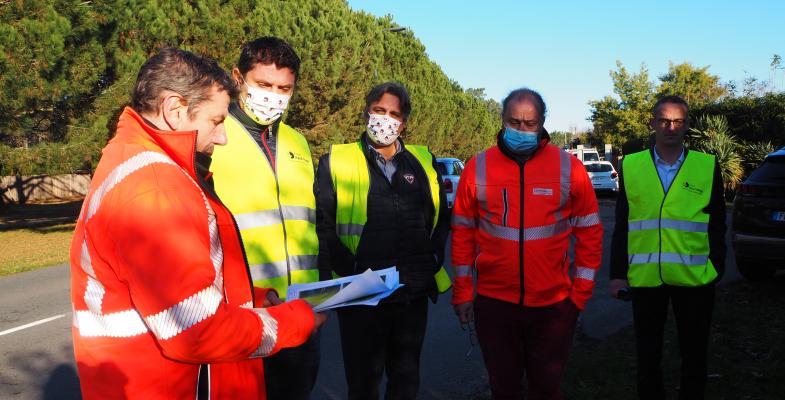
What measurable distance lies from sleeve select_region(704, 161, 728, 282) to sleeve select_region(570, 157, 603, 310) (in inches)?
33.2

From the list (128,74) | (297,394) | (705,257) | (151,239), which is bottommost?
(297,394)

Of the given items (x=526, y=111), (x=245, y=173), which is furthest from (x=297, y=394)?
(x=526, y=111)

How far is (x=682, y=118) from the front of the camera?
381 centimetres

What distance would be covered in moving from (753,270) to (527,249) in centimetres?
638

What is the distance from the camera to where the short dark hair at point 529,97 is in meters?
3.44

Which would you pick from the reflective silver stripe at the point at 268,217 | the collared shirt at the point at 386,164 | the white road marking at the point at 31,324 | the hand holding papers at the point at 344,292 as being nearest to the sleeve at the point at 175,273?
the hand holding papers at the point at 344,292

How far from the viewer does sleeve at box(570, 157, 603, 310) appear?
3348 millimetres

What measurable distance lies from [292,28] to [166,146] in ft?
66.2

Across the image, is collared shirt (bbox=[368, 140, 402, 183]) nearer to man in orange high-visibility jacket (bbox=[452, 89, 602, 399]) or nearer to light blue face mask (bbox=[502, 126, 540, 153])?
man in orange high-visibility jacket (bbox=[452, 89, 602, 399])

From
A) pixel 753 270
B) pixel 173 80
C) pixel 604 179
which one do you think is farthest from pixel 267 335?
pixel 604 179

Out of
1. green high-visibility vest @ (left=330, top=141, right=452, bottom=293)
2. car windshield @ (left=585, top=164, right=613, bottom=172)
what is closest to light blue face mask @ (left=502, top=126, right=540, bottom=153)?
green high-visibility vest @ (left=330, top=141, right=452, bottom=293)

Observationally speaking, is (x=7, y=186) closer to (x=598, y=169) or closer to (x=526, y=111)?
(x=598, y=169)

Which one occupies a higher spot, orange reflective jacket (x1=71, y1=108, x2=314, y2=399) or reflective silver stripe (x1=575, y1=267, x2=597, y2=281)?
orange reflective jacket (x1=71, y1=108, x2=314, y2=399)

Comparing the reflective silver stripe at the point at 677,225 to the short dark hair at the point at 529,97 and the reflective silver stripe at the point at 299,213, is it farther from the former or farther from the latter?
the reflective silver stripe at the point at 299,213
